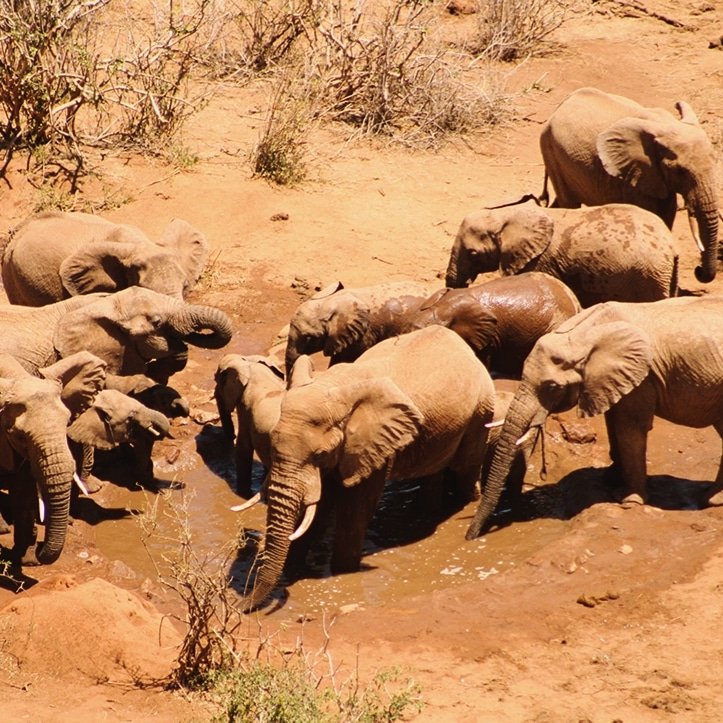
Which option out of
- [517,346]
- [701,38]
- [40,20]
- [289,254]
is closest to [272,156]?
[289,254]

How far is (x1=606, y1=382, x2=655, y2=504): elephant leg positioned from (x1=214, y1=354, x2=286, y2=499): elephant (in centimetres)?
219

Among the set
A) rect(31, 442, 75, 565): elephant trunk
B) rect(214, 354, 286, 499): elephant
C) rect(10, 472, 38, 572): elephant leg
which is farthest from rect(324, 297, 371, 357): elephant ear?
rect(31, 442, 75, 565): elephant trunk

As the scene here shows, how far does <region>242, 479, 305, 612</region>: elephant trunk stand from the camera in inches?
328

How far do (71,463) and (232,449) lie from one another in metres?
2.83

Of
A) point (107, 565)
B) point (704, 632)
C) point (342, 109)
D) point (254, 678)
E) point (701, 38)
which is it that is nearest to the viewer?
point (254, 678)

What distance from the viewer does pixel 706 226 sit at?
12648 mm

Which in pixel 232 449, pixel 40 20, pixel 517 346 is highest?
pixel 40 20

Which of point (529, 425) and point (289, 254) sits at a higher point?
point (529, 425)

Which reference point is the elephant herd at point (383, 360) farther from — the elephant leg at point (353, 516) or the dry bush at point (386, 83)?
the dry bush at point (386, 83)

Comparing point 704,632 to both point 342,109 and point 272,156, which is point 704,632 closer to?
point 272,156

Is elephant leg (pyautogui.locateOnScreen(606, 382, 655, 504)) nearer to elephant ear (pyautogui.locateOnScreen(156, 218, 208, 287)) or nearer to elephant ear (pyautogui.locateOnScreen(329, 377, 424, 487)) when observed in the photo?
elephant ear (pyautogui.locateOnScreen(329, 377, 424, 487))

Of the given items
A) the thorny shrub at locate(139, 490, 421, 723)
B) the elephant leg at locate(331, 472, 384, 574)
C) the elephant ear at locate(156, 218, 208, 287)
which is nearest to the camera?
the thorny shrub at locate(139, 490, 421, 723)

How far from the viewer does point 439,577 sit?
29.9ft

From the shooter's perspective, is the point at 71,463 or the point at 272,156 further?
the point at 272,156
